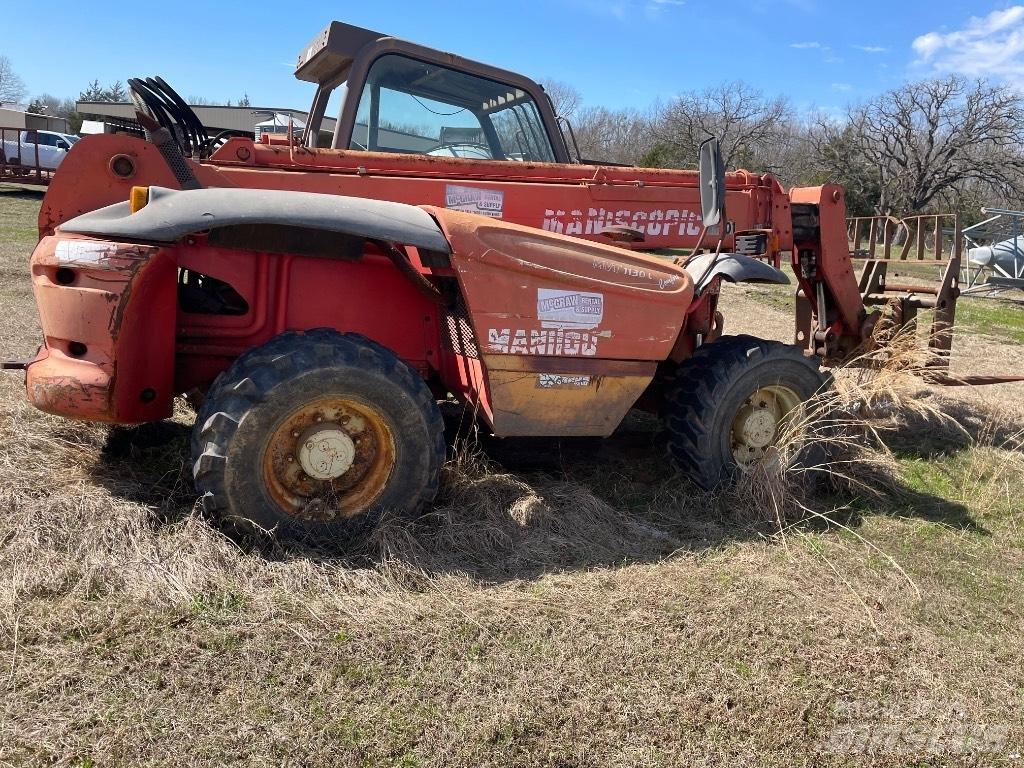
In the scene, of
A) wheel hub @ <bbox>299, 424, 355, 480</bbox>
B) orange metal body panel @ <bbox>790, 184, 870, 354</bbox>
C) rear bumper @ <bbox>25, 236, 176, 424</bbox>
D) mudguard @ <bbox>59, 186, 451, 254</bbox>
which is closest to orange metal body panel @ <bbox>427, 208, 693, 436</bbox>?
mudguard @ <bbox>59, 186, 451, 254</bbox>

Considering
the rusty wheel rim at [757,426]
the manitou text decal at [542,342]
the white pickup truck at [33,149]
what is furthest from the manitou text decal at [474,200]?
the white pickup truck at [33,149]

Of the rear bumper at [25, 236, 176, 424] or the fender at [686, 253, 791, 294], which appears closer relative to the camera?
the rear bumper at [25, 236, 176, 424]

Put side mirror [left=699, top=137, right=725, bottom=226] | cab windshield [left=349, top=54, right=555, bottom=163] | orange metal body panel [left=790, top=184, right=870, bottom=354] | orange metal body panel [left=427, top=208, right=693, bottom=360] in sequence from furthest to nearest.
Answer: orange metal body panel [left=790, top=184, right=870, bottom=354] → cab windshield [left=349, top=54, right=555, bottom=163] → side mirror [left=699, top=137, right=725, bottom=226] → orange metal body panel [left=427, top=208, right=693, bottom=360]

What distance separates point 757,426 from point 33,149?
25.9m

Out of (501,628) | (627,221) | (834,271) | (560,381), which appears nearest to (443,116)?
(627,221)

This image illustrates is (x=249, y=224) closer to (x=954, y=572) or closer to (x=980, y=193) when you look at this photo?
(x=954, y=572)

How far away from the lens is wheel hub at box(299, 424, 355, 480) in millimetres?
3322

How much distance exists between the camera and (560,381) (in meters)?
3.73

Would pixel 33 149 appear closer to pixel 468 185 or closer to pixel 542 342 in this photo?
Answer: pixel 468 185

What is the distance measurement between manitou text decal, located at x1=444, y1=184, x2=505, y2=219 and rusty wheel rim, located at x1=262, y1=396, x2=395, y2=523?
136 centimetres

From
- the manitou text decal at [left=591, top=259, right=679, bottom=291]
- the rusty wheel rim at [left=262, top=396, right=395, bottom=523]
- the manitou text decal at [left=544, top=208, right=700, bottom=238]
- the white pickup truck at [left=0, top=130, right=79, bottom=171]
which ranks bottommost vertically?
the rusty wheel rim at [left=262, top=396, right=395, bottom=523]

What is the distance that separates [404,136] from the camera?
182 inches

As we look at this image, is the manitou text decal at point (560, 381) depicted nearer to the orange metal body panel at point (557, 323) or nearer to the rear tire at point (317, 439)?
the orange metal body panel at point (557, 323)

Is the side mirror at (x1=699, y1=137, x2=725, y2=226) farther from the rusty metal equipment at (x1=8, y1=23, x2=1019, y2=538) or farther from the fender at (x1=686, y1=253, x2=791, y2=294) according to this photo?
the fender at (x1=686, y1=253, x2=791, y2=294)
